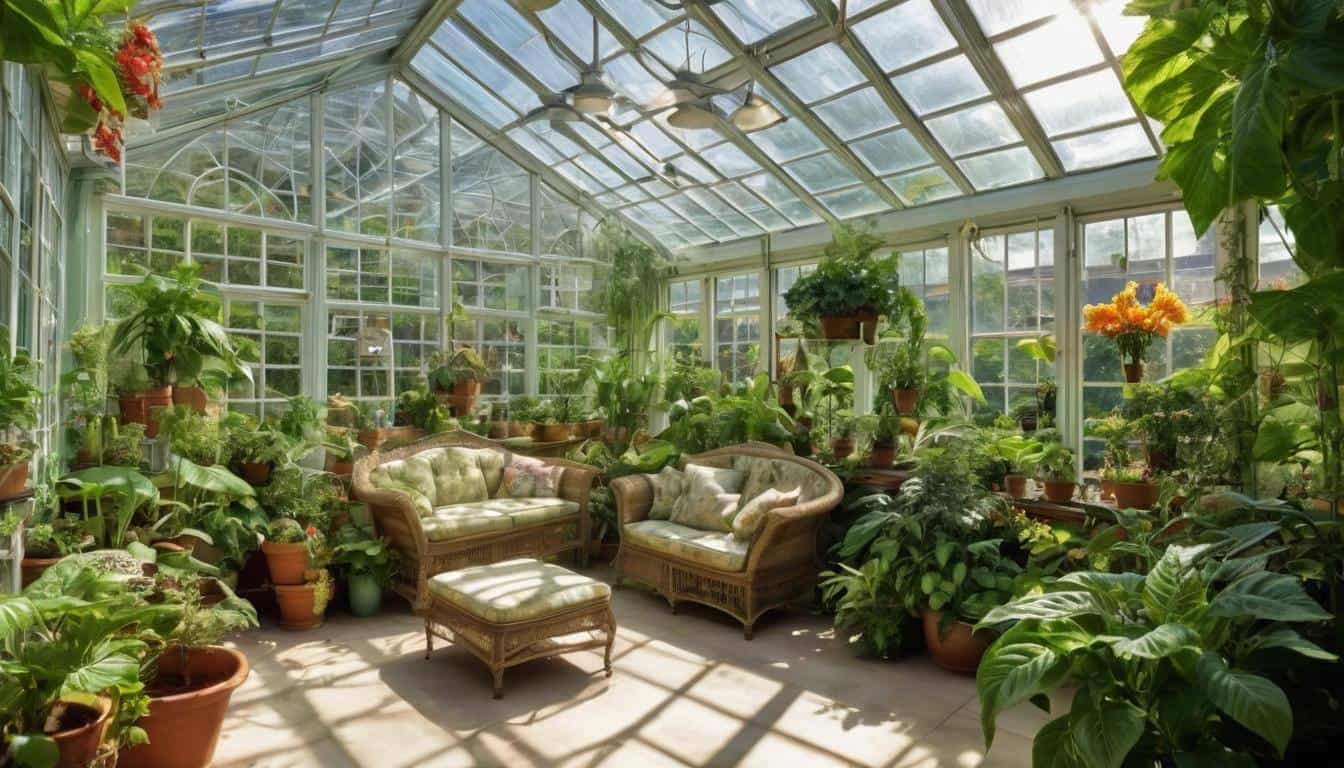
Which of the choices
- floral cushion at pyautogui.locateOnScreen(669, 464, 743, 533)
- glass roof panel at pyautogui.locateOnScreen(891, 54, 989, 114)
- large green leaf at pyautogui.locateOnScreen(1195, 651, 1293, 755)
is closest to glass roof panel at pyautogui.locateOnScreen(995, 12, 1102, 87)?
glass roof panel at pyautogui.locateOnScreen(891, 54, 989, 114)

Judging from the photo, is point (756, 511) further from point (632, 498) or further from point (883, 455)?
point (883, 455)

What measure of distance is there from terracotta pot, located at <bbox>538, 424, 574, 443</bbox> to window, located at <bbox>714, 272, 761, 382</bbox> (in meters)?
1.94

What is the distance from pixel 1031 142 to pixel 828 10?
5.44 ft

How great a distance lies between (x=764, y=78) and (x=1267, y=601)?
4.64 m

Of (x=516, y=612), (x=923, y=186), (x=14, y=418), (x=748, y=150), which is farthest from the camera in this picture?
(x=748, y=150)

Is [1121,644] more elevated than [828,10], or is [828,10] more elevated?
[828,10]

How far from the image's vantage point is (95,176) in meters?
4.95

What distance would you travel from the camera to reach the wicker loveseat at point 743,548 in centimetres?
427

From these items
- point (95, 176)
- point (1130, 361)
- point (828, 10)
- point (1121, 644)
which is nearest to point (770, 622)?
point (1130, 361)

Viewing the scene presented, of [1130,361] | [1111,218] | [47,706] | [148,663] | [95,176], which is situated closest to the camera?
[47,706]

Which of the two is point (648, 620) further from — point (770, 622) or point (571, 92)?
point (571, 92)

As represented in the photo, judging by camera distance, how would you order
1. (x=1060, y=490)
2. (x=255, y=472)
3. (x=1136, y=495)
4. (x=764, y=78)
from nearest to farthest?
(x=1136, y=495)
(x=1060, y=490)
(x=255, y=472)
(x=764, y=78)

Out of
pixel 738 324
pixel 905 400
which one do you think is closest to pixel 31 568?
pixel 905 400

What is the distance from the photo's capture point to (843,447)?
17.3 feet
